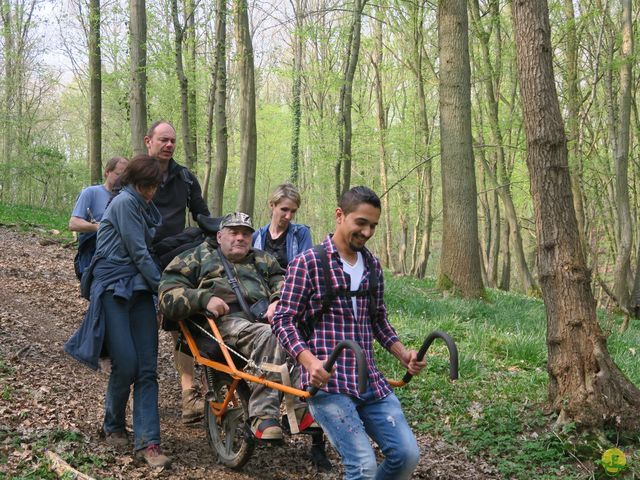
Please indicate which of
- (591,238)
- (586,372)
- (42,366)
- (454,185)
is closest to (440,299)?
(454,185)

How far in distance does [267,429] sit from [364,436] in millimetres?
1156

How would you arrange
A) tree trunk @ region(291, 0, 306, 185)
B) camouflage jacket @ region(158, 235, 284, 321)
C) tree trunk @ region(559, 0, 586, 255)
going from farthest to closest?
tree trunk @ region(291, 0, 306, 185) < tree trunk @ region(559, 0, 586, 255) < camouflage jacket @ region(158, 235, 284, 321)

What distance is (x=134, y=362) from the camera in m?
4.68

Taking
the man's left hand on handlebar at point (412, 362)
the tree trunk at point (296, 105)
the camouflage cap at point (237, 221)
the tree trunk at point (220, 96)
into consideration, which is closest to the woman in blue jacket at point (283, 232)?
the camouflage cap at point (237, 221)

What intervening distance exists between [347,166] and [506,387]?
11.4 m

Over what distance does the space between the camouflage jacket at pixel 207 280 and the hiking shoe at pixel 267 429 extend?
0.97 m

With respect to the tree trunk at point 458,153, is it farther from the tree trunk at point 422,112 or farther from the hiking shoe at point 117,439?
the tree trunk at point 422,112

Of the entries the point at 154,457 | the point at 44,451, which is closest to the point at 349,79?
the point at 154,457

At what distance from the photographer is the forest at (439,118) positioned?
5695 mm

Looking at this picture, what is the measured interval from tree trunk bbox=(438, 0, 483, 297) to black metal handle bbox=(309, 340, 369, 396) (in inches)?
354

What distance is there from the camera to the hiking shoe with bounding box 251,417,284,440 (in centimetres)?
428

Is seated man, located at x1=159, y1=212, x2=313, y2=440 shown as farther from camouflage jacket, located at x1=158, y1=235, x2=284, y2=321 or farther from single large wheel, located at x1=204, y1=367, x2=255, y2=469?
single large wheel, located at x1=204, y1=367, x2=255, y2=469

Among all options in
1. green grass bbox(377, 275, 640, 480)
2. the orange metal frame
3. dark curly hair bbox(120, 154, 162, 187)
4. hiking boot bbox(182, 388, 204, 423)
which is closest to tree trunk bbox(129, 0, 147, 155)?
green grass bbox(377, 275, 640, 480)

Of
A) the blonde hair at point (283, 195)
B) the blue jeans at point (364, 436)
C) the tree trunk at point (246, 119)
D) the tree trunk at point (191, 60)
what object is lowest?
the blue jeans at point (364, 436)
